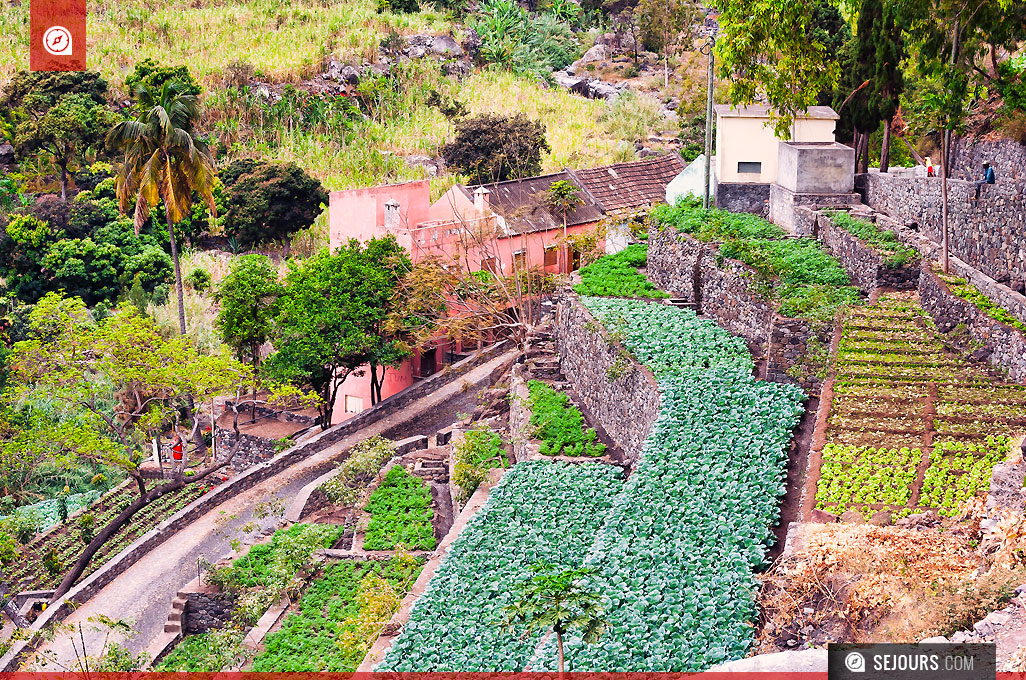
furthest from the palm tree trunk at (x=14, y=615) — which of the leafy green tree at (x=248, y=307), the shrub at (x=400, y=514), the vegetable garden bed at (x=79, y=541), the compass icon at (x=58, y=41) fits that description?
the compass icon at (x=58, y=41)

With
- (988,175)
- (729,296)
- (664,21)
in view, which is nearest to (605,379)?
(729,296)

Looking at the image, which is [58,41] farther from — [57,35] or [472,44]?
[472,44]

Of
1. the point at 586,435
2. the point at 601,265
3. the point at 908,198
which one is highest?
the point at 908,198

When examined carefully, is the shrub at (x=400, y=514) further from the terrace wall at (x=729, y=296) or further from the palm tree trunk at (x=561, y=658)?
the palm tree trunk at (x=561, y=658)

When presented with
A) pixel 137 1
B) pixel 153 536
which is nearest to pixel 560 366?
pixel 153 536

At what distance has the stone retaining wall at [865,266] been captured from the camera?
69.2 feet

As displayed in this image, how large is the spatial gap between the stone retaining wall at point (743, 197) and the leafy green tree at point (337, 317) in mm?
10037

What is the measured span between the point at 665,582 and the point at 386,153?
42249mm

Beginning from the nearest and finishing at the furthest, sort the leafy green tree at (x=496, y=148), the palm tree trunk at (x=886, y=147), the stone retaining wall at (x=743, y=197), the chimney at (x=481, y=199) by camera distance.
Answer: the palm tree trunk at (x=886, y=147), the stone retaining wall at (x=743, y=197), the chimney at (x=481, y=199), the leafy green tree at (x=496, y=148)

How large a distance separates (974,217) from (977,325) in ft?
10.8

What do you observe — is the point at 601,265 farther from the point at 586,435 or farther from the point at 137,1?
the point at 137,1

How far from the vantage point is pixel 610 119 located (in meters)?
55.8

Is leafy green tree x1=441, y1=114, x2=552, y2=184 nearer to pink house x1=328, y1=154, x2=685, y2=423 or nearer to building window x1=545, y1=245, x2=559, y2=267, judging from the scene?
pink house x1=328, y1=154, x2=685, y2=423

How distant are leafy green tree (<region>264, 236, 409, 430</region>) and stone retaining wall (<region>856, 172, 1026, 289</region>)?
47.2 ft
